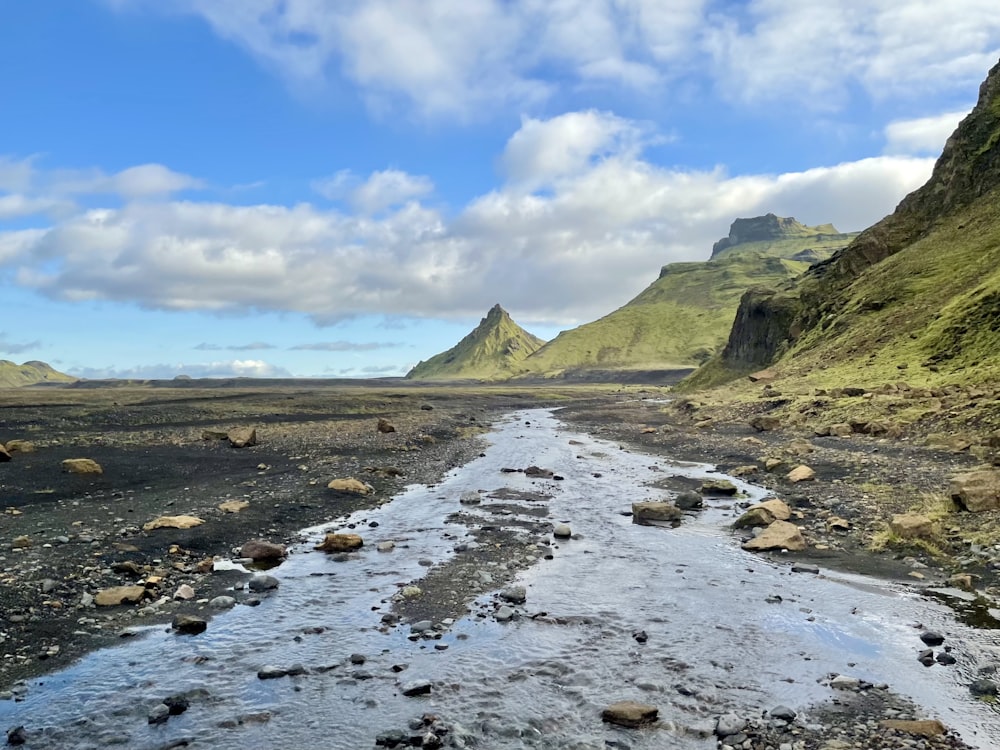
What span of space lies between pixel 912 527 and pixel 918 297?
180 ft

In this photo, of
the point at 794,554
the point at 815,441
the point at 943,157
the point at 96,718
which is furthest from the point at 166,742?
the point at 943,157

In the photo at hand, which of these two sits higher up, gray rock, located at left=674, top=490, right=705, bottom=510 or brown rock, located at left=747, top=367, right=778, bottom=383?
brown rock, located at left=747, top=367, right=778, bottom=383

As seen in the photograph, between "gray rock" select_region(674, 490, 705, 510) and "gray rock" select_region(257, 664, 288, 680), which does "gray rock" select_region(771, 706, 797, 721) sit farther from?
"gray rock" select_region(674, 490, 705, 510)

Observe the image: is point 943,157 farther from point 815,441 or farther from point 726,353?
point 815,441

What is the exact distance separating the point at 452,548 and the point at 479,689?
932 cm

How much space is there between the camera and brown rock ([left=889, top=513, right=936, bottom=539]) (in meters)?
17.5

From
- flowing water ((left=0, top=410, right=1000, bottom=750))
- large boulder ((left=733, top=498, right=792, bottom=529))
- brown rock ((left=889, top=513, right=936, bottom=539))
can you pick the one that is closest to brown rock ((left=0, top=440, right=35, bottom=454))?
flowing water ((left=0, top=410, right=1000, bottom=750))

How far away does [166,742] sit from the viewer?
906cm

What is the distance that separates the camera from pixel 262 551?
61.1 feet

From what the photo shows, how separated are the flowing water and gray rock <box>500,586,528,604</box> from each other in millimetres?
264

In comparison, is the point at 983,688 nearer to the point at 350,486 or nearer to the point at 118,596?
the point at 118,596

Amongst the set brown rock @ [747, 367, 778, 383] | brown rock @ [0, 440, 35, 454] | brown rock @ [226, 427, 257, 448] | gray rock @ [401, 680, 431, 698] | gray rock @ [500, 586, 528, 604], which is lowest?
gray rock @ [500, 586, 528, 604]

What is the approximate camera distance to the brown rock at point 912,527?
17.5 meters

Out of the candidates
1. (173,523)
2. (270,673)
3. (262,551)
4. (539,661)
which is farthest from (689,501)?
(173,523)
